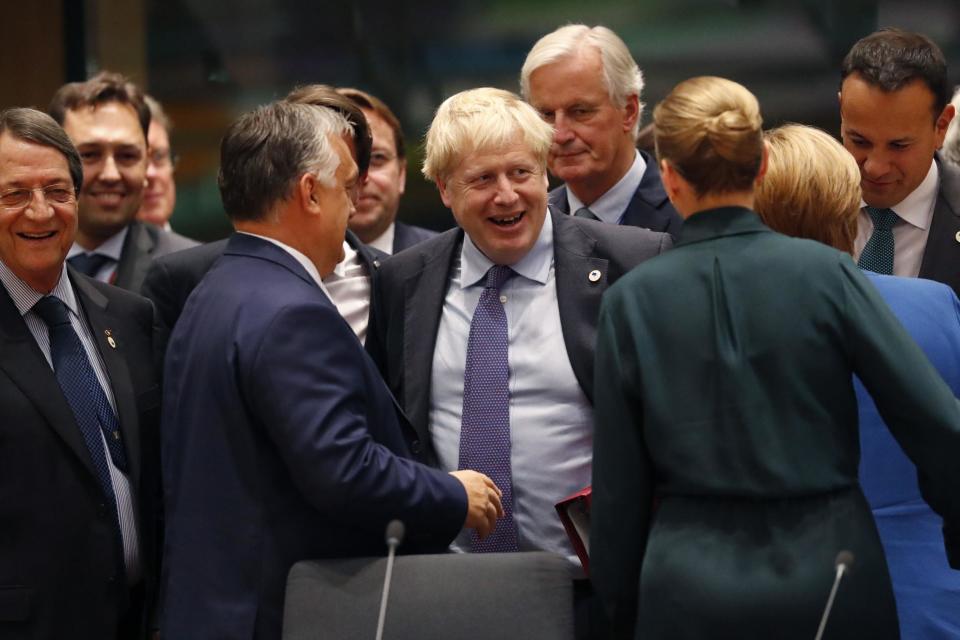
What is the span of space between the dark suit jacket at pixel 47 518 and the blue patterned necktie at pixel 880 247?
1.73m

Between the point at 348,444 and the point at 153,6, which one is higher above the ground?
the point at 153,6

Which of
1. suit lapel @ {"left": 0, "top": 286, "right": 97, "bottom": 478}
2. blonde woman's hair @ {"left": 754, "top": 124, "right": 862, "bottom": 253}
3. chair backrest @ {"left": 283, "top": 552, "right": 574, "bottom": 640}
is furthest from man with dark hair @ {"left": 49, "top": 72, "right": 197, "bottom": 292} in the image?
blonde woman's hair @ {"left": 754, "top": 124, "right": 862, "bottom": 253}

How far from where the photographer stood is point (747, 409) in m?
2.17

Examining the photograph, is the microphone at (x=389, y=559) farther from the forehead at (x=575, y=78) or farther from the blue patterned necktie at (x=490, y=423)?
the forehead at (x=575, y=78)

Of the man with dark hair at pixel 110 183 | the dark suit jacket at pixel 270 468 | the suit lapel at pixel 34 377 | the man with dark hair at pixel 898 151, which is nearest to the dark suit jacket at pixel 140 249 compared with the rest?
the man with dark hair at pixel 110 183

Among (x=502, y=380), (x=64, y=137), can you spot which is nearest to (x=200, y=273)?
(x=64, y=137)

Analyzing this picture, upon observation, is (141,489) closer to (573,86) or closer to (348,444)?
(348,444)

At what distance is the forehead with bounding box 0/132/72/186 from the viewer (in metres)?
3.00

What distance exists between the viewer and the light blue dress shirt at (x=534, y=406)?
2809 millimetres

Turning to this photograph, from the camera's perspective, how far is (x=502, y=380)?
284 cm

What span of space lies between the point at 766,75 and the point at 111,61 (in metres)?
2.74

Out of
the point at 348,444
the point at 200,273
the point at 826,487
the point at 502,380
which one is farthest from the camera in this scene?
the point at 200,273

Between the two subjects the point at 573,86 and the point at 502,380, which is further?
the point at 573,86

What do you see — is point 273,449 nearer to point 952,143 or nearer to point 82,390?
point 82,390
